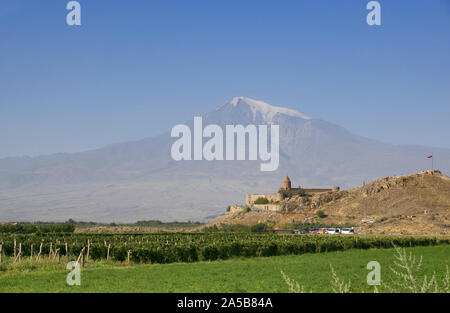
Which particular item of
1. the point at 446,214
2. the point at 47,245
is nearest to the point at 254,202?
the point at 446,214

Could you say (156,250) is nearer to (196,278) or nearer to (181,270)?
(181,270)

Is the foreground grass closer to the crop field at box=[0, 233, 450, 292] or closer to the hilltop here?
the crop field at box=[0, 233, 450, 292]

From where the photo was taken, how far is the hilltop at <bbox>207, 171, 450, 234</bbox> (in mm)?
109125

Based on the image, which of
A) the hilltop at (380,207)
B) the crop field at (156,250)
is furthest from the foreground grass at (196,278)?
the hilltop at (380,207)

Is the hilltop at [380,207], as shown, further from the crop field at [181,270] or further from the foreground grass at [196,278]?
the foreground grass at [196,278]

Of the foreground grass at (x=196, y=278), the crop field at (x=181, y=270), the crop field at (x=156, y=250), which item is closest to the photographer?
the foreground grass at (x=196, y=278)

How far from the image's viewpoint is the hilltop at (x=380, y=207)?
109m

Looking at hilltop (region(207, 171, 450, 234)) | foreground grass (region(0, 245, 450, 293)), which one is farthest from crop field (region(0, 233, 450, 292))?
hilltop (region(207, 171, 450, 234))

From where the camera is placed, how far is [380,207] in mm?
129375

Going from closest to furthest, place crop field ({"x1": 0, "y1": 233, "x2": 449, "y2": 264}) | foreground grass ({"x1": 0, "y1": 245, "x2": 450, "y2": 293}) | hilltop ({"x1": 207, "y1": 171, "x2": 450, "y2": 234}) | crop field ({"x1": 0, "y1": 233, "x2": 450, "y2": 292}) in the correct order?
foreground grass ({"x1": 0, "y1": 245, "x2": 450, "y2": 293})
crop field ({"x1": 0, "y1": 233, "x2": 450, "y2": 292})
crop field ({"x1": 0, "y1": 233, "x2": 449, "y2": 264})
hilltop ({"x1": 207, "y1": 171, "x2": 450, "y2": 234})

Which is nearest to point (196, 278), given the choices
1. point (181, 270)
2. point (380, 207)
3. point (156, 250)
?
point (181, 270)
